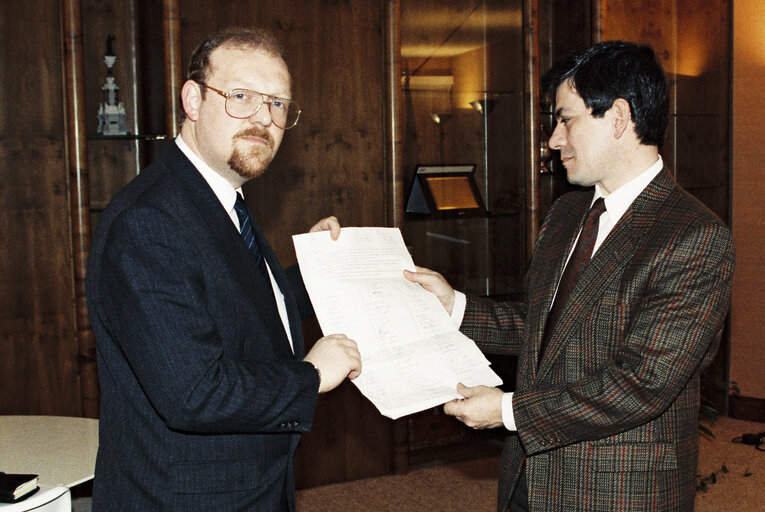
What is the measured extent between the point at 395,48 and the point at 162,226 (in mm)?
2585

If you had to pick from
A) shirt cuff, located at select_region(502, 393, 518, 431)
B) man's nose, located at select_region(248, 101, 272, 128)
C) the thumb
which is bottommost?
shirt cuff, located at select_region(502, 393, 518, 431)

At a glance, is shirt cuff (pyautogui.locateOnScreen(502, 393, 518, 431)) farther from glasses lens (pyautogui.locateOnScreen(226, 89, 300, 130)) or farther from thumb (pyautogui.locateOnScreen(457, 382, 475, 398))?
glasses lens (pyautogui.locateOnScreen(226, 89, 300, 130))

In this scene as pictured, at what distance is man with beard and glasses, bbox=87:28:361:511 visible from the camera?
148cm

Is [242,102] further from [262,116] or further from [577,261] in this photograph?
[577,261]

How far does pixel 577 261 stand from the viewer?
76.2 inches

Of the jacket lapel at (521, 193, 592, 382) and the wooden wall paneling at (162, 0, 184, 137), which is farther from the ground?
the wooden wall paneling at (162, 0, 184, 137)

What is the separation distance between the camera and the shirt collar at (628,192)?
189 cm

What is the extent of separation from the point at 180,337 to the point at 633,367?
986 millimetres

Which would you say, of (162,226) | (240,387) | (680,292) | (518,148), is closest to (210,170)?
(162,226)

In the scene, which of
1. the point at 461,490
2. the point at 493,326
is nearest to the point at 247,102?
the point at 493,326

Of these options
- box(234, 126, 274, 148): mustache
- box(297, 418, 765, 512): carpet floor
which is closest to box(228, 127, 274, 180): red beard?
box(234, 126, 274, 148): mustache

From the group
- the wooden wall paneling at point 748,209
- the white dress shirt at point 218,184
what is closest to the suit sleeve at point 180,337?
the white dress shirt at point 218,184

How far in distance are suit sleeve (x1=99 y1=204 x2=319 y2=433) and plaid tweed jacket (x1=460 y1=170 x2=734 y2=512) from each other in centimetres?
64

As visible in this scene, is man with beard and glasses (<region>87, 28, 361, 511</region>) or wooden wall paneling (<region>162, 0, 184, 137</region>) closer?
man with beard and glasses (<region>87, 28, 361, 511</region>)
